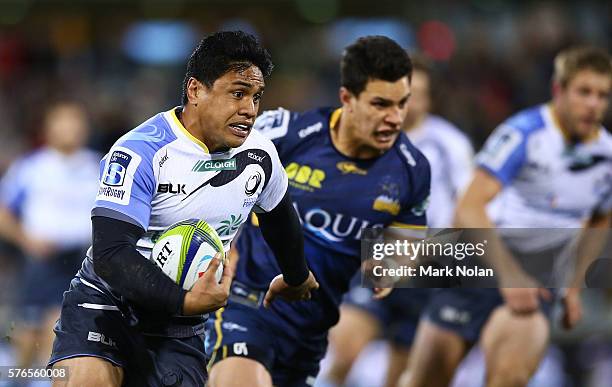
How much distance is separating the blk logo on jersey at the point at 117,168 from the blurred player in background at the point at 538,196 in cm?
311

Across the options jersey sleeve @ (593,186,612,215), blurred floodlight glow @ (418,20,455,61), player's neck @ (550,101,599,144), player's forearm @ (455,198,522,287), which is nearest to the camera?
player's forearm @ (455,198,522,287)

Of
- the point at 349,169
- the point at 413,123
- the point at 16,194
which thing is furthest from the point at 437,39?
the point at 349,169

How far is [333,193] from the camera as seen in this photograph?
18.8ft

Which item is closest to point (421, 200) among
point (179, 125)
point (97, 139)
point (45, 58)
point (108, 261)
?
point (179, 125)

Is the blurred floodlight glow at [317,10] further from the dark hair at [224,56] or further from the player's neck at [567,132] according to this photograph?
the dark hair at [224,56]

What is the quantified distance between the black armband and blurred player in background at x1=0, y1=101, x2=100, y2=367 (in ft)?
20.1

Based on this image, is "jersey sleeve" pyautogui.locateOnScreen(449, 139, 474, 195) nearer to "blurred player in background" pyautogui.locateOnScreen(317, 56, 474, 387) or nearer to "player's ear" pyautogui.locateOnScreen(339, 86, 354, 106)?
"blurred player in background" pyautogui.locateOnScreen(317, 56, 474, 387)

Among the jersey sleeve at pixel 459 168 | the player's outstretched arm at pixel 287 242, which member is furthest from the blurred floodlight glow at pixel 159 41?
the player's outstretched arm at pixel 287 242

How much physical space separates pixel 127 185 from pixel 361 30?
1493 cm

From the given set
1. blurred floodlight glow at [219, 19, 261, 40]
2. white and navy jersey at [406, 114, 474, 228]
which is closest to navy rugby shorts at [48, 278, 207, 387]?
white and navy jersey at [406, 114, 474, 228]

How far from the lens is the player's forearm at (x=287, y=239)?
15.9ft

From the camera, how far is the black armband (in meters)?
3.93

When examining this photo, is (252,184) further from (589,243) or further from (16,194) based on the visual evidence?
(16,194)

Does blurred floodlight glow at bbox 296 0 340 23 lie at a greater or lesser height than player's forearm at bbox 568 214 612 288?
greater
